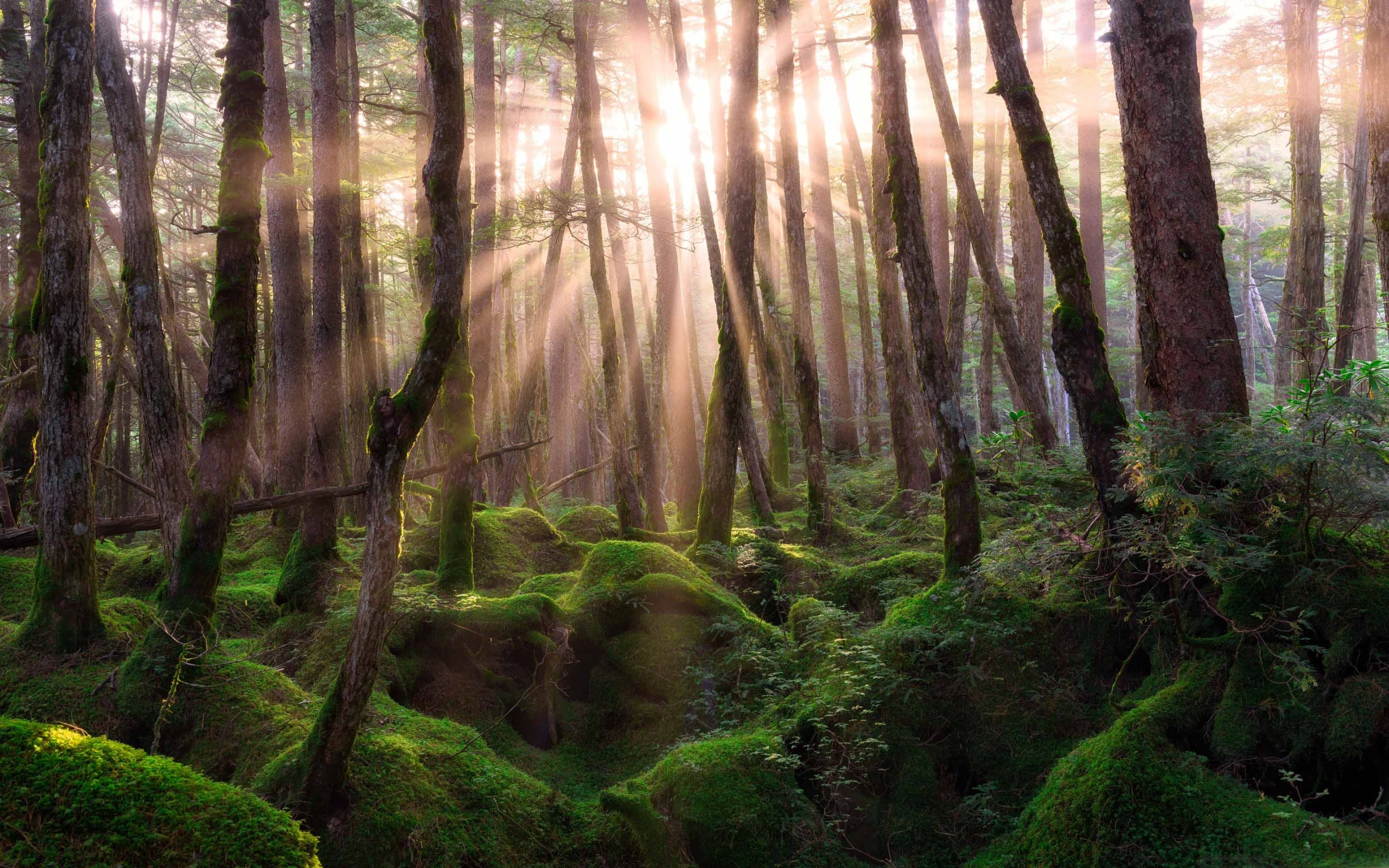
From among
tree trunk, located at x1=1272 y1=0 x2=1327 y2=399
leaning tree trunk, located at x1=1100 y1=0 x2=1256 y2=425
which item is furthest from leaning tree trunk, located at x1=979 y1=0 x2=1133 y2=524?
tree trunk, located at x1=1272 y1=0 x2=1327 y2=399

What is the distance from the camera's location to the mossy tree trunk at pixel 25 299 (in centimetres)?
1018

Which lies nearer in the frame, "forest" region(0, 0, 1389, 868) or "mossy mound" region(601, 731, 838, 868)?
"forest" region(0, 0, 1389, 868)

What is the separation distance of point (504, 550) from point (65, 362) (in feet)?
17.0

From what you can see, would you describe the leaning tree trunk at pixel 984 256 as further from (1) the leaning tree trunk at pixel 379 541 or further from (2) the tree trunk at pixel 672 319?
(1) the leaning tree trunk at pixel 379 541

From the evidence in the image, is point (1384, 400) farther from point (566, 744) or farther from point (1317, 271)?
point (1317, 271)

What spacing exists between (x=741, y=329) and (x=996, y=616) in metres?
4.66

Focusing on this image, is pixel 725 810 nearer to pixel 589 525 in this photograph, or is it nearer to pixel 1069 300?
pixel 1069 300

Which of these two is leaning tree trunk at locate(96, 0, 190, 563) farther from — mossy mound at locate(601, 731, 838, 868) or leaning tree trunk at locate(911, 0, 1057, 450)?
leaning tree trunk at locate(911, 0, 1057, 450)

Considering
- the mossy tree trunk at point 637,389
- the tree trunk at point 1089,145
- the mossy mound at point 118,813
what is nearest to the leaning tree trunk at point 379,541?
the mossy mound at point 118,813

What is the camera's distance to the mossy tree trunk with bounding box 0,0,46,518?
10.2m

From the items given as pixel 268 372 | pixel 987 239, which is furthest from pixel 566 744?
pixel 268 372

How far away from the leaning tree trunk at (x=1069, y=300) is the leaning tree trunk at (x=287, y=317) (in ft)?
30.9

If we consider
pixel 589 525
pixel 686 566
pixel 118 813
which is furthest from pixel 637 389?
pixel 118 813

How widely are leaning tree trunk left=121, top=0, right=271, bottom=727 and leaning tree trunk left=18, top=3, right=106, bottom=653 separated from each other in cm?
66
